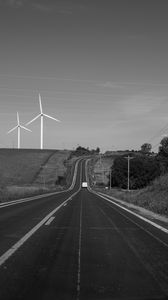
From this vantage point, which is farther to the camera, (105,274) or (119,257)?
(119,257)

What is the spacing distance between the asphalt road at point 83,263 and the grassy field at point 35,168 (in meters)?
96.1

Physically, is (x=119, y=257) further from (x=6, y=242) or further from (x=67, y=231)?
(x=67, y=231)

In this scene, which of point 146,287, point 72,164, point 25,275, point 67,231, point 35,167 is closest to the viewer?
point 146,287

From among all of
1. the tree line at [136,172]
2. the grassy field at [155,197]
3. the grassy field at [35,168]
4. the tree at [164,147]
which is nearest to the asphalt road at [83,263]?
the grassy field at [155,197]

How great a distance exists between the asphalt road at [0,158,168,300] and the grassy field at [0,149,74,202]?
315ft

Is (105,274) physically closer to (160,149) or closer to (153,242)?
(153,242)

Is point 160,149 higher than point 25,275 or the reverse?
higher

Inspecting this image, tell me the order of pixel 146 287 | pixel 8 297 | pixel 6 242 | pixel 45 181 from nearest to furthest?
pixel 8 297, pixel 146 287, pixel 6 242, pixel 45 181

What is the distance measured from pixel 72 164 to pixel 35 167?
26.3 metres

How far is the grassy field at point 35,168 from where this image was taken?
407ft

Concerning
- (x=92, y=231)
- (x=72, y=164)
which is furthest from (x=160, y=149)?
(x=92, y=231)

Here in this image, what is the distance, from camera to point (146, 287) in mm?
7418

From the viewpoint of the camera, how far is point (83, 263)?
31.1 feet

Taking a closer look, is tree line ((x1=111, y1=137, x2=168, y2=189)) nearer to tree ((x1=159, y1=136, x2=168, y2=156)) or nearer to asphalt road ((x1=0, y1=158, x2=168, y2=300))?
tree ((x1=159, y1=136, x2=168, y2=156))
